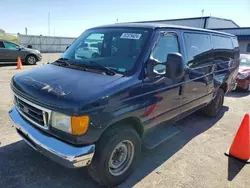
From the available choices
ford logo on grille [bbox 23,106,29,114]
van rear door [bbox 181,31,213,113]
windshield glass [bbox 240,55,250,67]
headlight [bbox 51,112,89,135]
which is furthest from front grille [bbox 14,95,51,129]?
windshield glass [bbox 240,55,250,67]

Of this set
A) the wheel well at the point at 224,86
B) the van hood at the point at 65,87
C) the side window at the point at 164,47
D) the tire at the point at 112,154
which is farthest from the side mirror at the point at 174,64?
the wheel well at the point at 224,86

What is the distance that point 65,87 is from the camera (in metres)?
2.53

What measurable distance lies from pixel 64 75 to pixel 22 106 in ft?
2.45

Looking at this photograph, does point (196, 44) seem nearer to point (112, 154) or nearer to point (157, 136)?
point (157, 136)

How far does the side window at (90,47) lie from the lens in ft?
11.6

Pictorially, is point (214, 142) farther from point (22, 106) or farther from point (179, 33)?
point (22, 106)

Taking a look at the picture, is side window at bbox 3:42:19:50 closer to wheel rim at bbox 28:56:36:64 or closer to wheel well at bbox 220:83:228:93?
wheel rim at bbox 28:56:36:64

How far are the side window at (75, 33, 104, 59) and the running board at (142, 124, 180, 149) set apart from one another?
1.56 m

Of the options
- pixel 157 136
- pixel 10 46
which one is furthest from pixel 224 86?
pixel 10 46

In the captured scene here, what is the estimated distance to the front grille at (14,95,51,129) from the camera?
2499 millimetres

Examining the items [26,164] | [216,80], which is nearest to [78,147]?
[26,164]

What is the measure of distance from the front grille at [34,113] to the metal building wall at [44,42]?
2765 centimetres

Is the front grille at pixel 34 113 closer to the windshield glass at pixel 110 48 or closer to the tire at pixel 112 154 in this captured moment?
the tire at pixel 112 154

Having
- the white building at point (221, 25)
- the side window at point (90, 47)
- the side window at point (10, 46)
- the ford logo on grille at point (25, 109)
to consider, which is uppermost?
the white building at point (221, 25)
